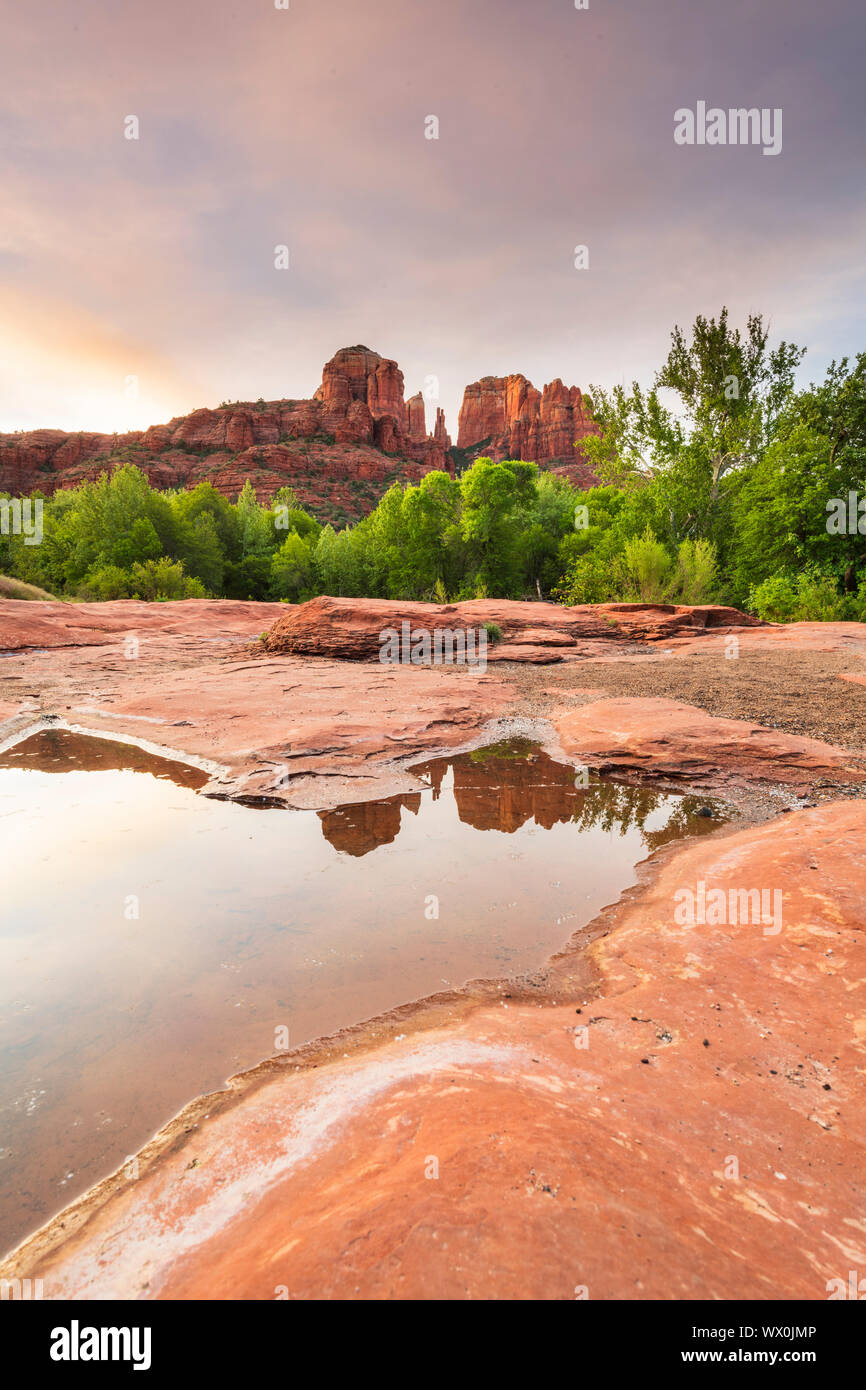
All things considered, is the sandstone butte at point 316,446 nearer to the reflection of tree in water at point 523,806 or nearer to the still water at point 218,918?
the reflection of tree in water at point 523,806

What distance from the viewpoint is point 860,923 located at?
9.50 feet

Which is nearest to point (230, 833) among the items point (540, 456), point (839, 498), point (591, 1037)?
point (591, 1037)

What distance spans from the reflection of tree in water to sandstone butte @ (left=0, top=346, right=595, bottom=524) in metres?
69.3

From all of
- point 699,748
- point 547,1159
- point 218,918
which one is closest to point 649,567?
point 699,748

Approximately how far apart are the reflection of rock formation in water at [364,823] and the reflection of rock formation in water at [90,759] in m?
1.63

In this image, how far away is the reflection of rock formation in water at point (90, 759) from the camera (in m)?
5.96

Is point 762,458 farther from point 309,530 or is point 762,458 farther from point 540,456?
point 540,456

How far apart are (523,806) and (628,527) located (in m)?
24.0

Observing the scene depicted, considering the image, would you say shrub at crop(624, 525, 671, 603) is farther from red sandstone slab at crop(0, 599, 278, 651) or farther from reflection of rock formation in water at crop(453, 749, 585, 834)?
reflection of rock formation in water at crop(453, 749, 585, 834)

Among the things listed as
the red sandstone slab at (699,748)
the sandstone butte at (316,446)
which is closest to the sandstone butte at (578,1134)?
the red sandstone slab at (699,748)

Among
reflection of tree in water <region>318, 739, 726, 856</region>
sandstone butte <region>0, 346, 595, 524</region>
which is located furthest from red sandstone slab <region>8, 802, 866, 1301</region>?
sandstone butte <region>0, 346, 595, 524</region>

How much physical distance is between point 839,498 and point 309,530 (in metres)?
35.7

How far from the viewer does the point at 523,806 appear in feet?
17.6

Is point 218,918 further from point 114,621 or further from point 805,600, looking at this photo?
point 805,600
